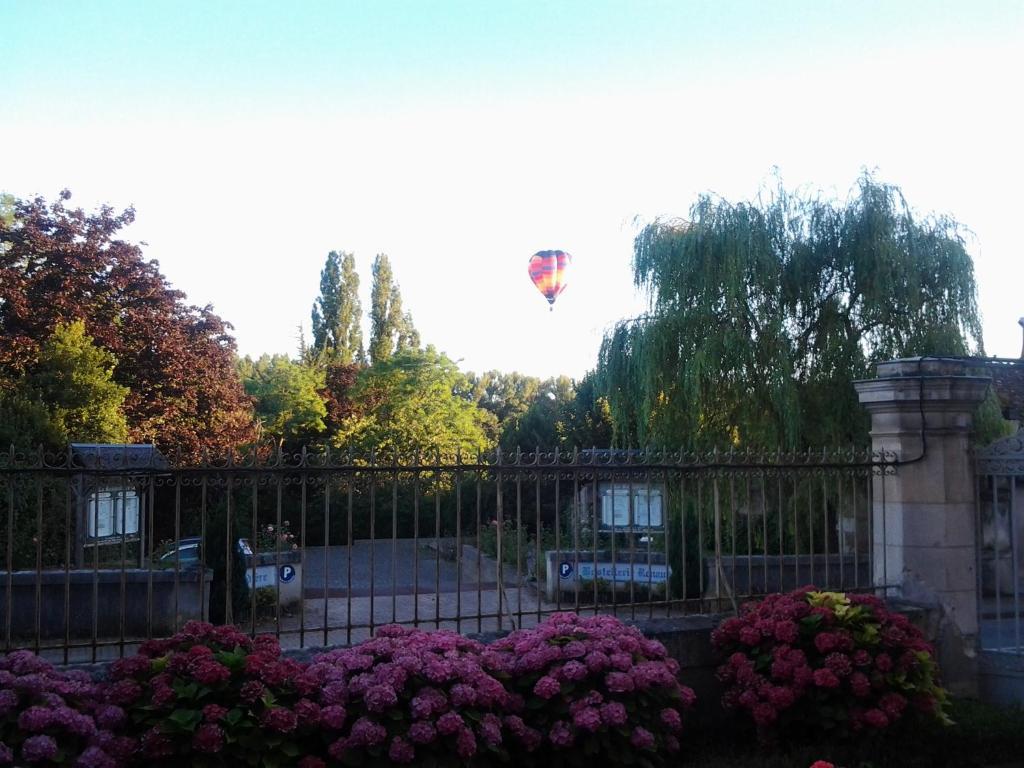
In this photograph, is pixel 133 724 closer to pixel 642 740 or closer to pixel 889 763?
pixel 642 740

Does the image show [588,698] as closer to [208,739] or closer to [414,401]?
[208,739]

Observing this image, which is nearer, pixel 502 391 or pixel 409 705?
pixel 409 705

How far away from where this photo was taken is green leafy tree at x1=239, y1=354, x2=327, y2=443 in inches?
1366

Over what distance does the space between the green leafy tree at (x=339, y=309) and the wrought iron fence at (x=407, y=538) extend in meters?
26.6

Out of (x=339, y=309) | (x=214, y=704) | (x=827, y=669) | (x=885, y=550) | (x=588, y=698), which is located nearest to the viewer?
(x=214, y=704)

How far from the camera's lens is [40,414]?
18391 mm

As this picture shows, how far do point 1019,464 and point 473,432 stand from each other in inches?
984

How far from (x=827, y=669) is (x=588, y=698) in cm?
183

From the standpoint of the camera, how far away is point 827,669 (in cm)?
669

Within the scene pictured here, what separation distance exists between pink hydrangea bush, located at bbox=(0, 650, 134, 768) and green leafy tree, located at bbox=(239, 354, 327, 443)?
28.7 metres

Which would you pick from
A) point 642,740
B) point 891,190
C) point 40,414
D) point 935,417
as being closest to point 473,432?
point 40,414

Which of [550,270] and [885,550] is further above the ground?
[550,270]

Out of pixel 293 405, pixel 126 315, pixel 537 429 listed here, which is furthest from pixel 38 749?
pixel 293 405

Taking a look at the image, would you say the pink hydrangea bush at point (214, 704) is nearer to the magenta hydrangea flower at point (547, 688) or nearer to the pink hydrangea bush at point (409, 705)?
the pink hydrangea bush at point (409, 705)
